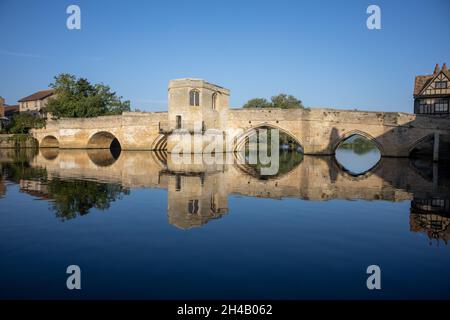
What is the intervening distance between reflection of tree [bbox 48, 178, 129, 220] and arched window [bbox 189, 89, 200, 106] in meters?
16.3

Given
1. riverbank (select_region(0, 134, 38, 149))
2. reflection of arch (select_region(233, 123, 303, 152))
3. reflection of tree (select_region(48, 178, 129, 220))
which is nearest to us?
reflection of tree (select_region(48, 178, 129, 220))

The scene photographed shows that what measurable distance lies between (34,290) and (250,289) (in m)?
2.74

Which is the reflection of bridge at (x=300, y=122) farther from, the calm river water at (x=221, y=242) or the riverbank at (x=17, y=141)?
the riverbank at (x=17, y=141)

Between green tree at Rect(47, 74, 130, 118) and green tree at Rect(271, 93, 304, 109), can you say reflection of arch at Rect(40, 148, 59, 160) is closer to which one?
green tree at Rect(47, 74, 130, 118)

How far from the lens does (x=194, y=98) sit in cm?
2900

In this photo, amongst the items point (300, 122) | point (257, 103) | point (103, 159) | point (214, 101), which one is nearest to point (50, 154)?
point (103, 159)

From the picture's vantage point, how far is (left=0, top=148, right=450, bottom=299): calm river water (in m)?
4.48

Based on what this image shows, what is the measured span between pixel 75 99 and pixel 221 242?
47535 mm

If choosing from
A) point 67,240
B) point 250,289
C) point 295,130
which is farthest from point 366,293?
point 295,130

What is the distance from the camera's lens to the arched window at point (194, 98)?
28.9 metres

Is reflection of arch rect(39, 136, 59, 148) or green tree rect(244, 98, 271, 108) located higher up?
green tree rect(244, 98, 271, 108)

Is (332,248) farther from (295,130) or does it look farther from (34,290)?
(295,130)

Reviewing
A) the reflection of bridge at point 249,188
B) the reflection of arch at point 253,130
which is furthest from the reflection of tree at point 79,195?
the reflection of arch at point 253,130

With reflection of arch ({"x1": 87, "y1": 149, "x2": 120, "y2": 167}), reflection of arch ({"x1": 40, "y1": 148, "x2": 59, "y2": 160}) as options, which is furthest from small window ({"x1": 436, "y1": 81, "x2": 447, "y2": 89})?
reflection of arch ({"x1": 40, "y1": 148, "x2": 59, "y2": 160})
